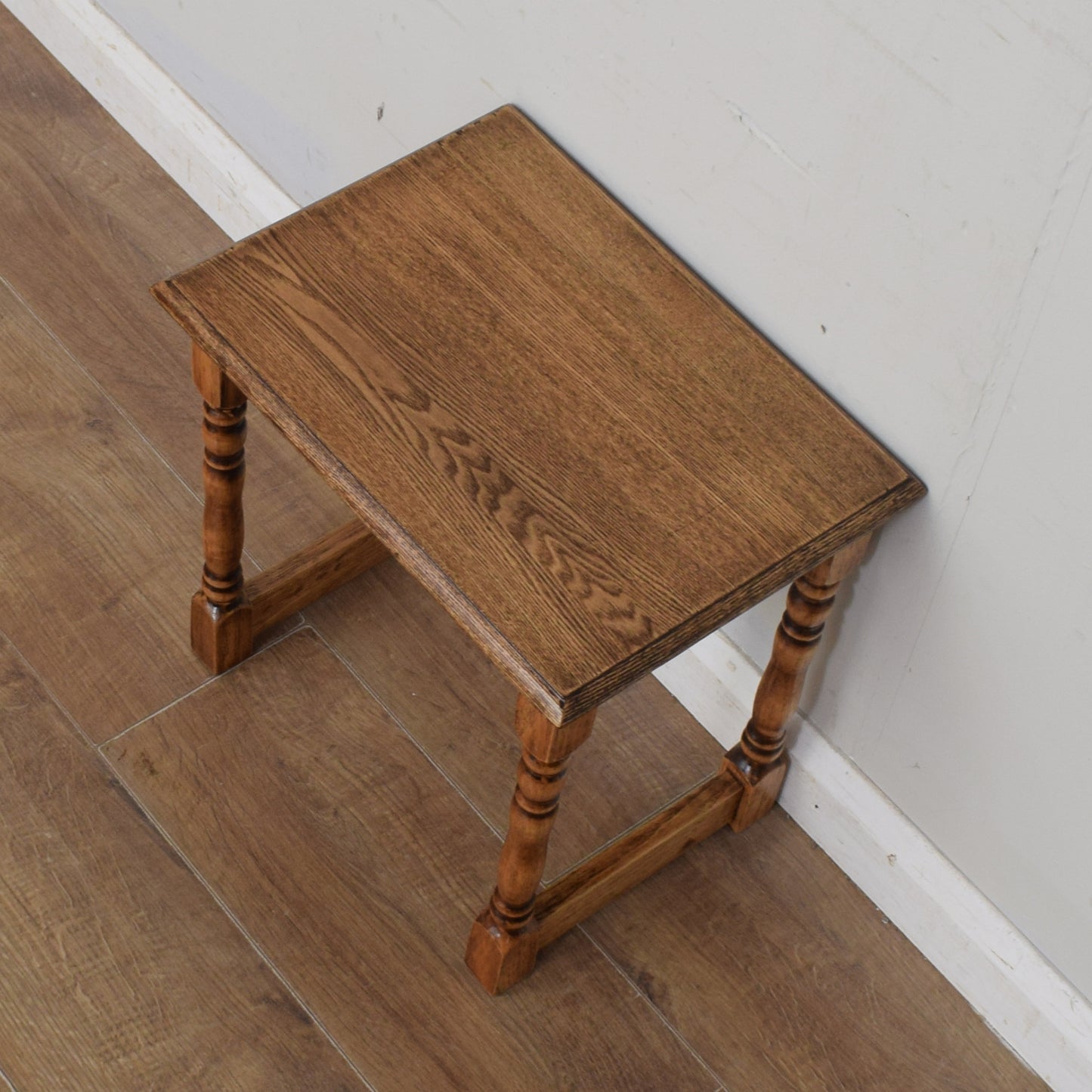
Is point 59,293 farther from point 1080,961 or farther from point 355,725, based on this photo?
point 1080,961

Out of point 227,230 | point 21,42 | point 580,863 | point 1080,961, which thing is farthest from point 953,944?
point 21,42

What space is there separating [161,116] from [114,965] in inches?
45.7

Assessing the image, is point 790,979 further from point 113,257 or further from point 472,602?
point 113,257

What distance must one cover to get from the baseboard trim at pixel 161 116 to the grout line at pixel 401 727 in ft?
1.89

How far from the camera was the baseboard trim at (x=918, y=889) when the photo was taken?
1589 millimetres

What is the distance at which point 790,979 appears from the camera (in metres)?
1.67

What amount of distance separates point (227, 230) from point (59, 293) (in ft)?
0.80

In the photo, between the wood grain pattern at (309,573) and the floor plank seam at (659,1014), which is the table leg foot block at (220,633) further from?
the floor plank seam at (659,1014)

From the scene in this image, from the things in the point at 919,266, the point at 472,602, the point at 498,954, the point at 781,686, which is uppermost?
the point at 919,266

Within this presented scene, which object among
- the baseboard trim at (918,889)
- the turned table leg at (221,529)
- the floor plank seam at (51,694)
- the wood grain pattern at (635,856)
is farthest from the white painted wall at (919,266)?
the floor plank seam at (51,694)

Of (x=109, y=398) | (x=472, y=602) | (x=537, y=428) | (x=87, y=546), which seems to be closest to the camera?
(x=472, y=602)

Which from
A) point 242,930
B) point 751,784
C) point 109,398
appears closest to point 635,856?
point 751,784

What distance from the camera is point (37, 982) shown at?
1562 millimetres

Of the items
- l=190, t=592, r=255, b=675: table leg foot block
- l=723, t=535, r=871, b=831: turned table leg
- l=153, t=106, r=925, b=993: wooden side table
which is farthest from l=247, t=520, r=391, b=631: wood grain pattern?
l=723, t=535, r=871, b=831: turned table leg
